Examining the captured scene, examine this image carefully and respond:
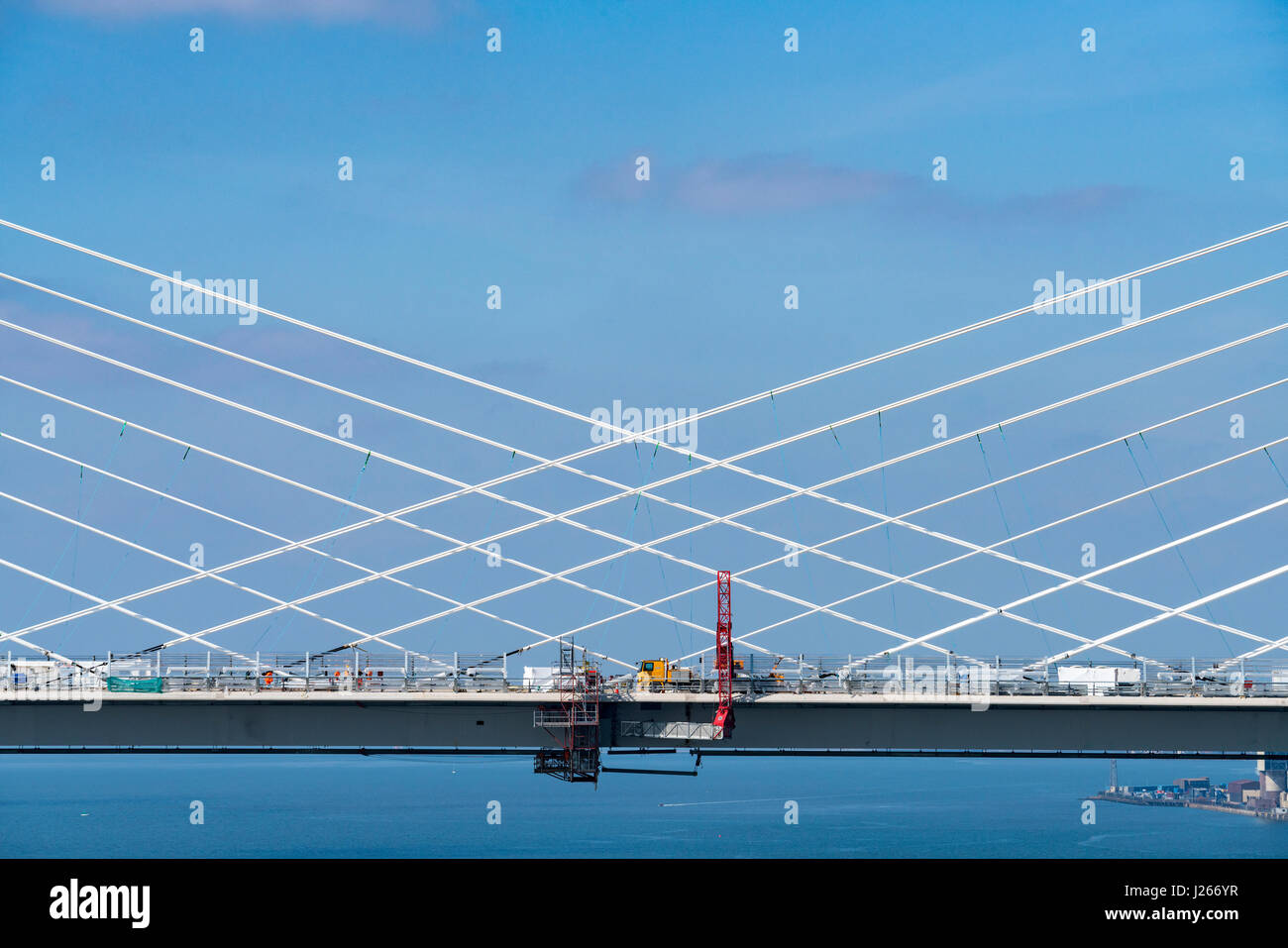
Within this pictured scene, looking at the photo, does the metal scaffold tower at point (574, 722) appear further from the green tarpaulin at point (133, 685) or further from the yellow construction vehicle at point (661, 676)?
the green tarpaulin at point (133, 685)

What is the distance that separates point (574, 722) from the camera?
2319 inches

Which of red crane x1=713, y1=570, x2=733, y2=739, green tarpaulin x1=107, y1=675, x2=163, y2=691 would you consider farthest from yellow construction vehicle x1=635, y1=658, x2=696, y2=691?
green tarpaulin x1=107, y1=675, x2=163, y2=691

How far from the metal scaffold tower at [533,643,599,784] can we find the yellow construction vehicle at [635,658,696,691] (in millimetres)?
3097

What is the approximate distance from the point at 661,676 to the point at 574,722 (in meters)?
5.51

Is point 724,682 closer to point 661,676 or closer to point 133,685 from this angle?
point 661,676

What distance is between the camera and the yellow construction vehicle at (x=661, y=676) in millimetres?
61406

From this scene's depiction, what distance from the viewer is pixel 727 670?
59.1m

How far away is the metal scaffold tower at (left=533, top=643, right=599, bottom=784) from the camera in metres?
59.2

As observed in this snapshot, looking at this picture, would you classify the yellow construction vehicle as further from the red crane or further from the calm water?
the calm water

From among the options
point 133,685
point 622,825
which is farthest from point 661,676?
point 622,825

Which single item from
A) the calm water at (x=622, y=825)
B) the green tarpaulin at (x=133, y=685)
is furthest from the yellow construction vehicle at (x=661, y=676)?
the calm water at (x=622, y=825)
